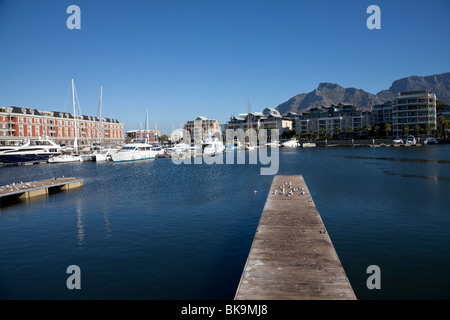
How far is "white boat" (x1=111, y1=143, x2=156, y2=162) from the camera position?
79.6 metres

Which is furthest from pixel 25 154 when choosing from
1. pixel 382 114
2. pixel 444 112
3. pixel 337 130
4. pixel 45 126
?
pixel 444 112

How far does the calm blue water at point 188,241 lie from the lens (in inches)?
474

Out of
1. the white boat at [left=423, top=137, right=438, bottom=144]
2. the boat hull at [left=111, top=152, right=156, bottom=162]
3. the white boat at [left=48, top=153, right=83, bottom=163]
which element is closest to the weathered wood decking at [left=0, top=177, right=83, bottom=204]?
the boat hull at [left=111, top=152, right=156, bottom=162]

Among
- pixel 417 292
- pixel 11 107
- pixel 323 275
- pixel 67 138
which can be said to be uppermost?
pixel 11 107

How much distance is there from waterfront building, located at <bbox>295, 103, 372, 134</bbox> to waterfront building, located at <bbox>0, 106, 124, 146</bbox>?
362ft

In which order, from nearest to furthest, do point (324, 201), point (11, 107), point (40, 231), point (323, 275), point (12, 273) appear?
point (323, 275) < point (12, 273) < point (40, 231) < point (324, 201) < point (11, 107)

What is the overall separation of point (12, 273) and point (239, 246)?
33.9 ft

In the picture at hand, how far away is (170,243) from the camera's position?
1703 cm

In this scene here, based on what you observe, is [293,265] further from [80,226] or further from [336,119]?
[336,119]

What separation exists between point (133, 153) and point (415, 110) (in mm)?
122535

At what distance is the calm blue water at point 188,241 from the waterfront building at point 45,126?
74.3 m

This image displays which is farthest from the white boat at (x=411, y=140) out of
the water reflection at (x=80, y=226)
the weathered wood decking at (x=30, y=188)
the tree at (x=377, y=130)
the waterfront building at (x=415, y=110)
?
the water reflection at (x=80, y=226)
